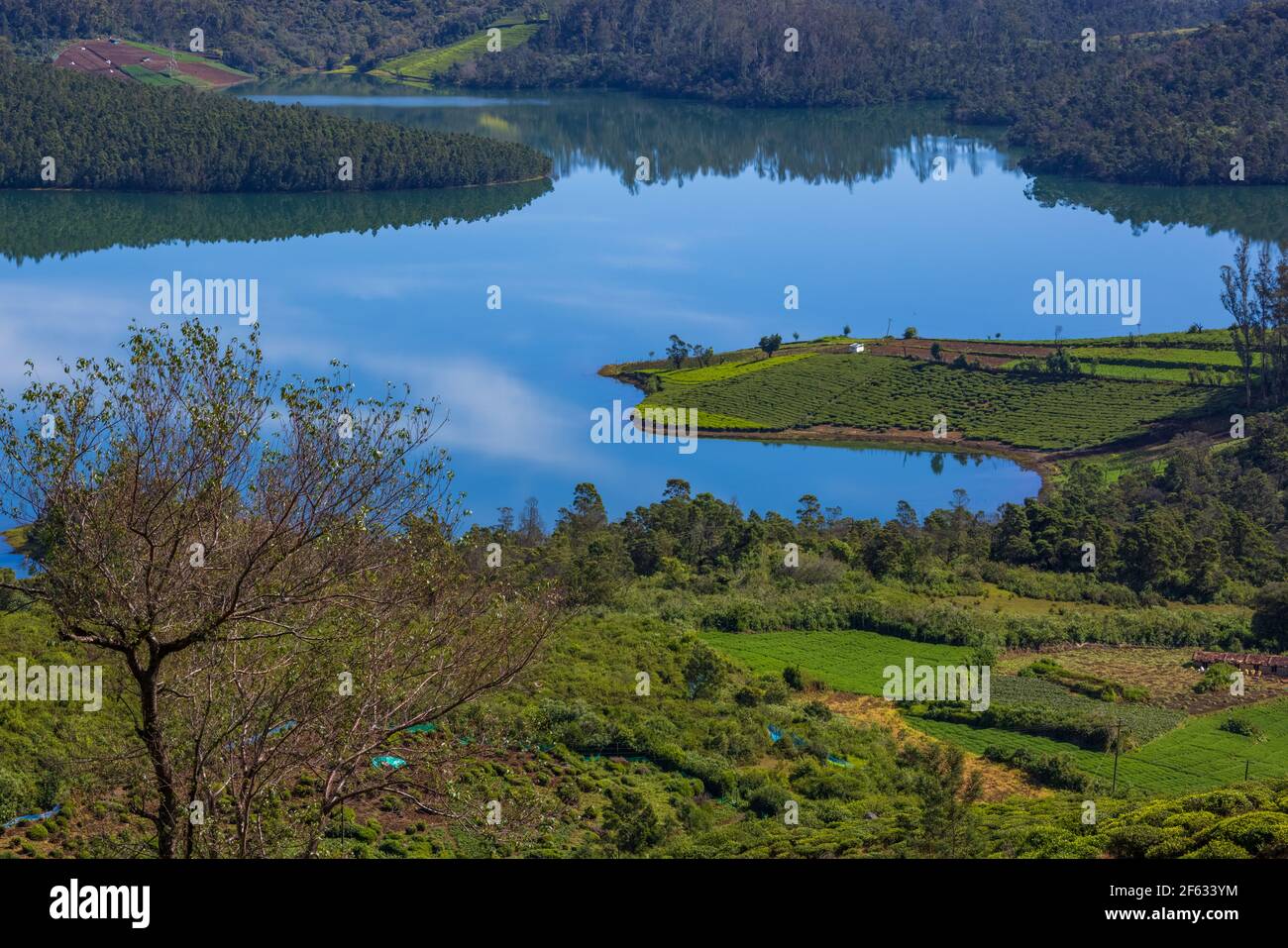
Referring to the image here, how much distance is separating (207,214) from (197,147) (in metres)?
7.34

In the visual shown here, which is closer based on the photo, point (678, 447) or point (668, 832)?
point (668, 832)

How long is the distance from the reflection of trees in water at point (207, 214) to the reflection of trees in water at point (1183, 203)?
3411 cm

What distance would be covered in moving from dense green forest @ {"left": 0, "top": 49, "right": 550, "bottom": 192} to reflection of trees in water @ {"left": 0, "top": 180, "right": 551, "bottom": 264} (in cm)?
96

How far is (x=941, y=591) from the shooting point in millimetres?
38344

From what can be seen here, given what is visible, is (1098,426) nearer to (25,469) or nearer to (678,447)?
(678,447)

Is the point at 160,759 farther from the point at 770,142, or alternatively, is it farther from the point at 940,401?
the point at 770,142

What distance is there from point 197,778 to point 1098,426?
51.6m

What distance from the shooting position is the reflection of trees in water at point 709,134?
369 ft

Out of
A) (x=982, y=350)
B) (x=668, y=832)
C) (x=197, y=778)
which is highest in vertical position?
(x=982, y=350)

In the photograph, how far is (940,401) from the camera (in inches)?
2488

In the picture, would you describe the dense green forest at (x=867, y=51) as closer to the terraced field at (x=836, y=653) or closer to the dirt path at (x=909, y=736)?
the terraced field at (x=836, y=653)

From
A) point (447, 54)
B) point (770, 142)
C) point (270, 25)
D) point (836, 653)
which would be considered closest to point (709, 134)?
point (770, 142)

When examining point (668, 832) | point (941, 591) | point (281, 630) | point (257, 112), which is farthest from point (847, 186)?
point (281, 630)

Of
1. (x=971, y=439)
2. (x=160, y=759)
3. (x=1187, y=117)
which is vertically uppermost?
(x=1187, y=117)
